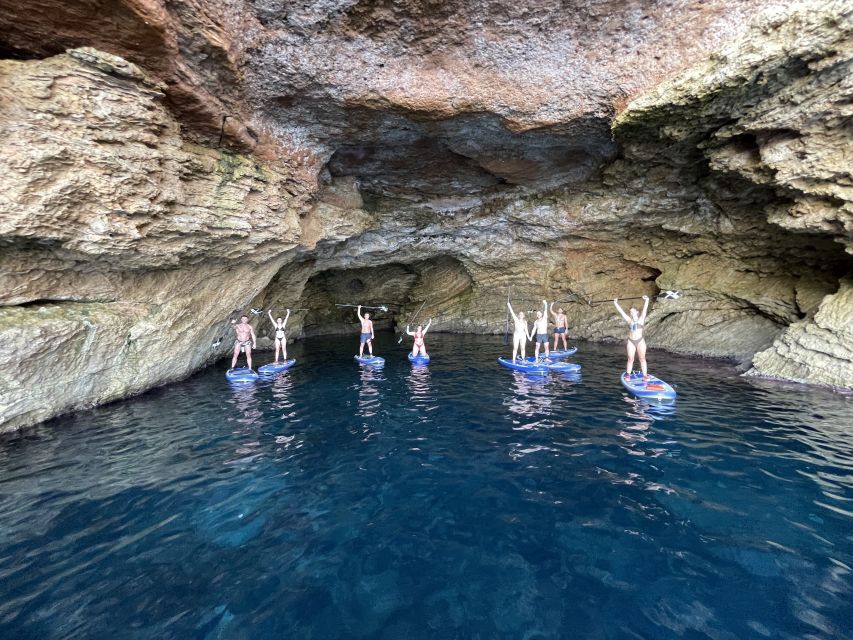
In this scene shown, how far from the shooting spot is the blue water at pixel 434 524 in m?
3.63

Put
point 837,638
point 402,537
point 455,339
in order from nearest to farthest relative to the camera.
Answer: point 837,638 → point 402,537 → point 455,339

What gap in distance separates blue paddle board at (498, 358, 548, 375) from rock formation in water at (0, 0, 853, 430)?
6454 millimetres

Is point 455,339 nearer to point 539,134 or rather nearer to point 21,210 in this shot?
point 539,134

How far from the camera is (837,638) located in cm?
330

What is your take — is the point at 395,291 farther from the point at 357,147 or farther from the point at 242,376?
the point at 242,376

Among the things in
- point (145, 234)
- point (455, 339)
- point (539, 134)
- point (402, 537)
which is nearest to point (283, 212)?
point (145, 234)

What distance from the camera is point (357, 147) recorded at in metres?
13.7

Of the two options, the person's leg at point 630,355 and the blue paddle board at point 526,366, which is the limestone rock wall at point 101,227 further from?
the person's leg at point 630,355

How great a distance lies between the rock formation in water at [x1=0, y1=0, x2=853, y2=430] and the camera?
7.81m

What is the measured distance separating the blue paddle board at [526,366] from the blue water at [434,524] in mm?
3685

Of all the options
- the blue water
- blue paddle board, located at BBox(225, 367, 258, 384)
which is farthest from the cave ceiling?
the blue water

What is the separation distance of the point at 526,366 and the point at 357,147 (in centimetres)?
917

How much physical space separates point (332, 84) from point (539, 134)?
A: 242 inches

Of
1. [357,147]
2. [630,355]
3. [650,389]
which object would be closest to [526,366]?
[630,355]
